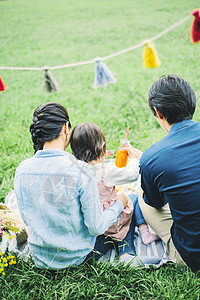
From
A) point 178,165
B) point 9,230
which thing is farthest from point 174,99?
point 9,230

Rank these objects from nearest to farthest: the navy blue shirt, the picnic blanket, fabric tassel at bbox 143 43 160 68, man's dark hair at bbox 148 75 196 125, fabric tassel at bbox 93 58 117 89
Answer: the navy blue shirt → man's dark hair at bbox 148 75 196 125 → the picnic blanket → fabric tassel at bbox 143 43 160 68 → fabric tassel at bbox 93 58 117 89

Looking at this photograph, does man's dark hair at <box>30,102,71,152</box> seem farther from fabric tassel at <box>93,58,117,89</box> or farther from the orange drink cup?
fabric tassel at <box>93,58,117,89</box>

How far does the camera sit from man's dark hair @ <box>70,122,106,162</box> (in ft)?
5.63

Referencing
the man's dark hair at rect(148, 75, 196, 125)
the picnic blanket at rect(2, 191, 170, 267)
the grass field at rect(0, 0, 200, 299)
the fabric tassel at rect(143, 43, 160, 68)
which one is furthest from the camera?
A: the fabric tassel at rect(143, 43, 160, 68)

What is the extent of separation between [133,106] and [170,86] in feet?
8.67

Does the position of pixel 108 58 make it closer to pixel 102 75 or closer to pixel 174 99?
pixel 102 75

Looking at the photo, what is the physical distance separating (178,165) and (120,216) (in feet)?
2.41

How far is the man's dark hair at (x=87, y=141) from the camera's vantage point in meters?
1.72

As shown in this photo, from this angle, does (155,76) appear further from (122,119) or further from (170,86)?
(170,86)

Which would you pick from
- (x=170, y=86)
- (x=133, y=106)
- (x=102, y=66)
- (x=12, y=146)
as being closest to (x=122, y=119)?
(x=133, y=106)

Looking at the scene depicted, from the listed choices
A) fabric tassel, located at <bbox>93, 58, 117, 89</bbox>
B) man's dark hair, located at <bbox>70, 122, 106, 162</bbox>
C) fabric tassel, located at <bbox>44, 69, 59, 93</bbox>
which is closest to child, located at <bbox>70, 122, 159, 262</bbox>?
man's dark hair, located at <bbox>70, 122, 106, 162</bbox>

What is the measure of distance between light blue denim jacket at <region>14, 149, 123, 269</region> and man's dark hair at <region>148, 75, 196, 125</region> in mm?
548

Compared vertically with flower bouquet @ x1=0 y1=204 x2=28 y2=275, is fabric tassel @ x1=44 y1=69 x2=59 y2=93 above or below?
above

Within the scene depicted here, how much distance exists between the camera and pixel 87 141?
5.64ft
